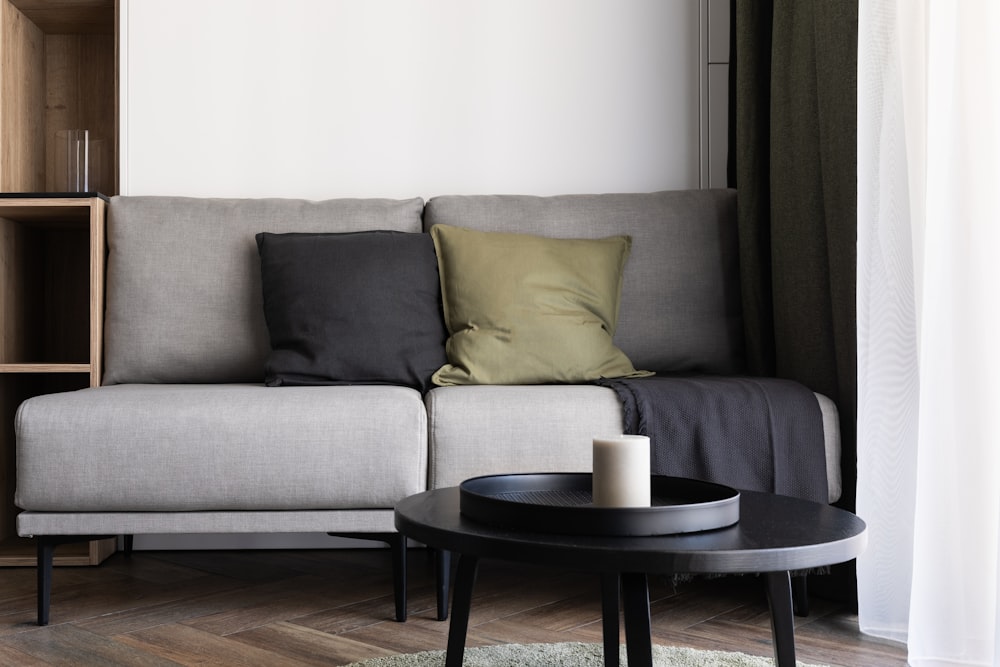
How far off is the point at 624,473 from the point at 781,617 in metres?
0.27

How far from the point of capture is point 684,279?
8.61 ft

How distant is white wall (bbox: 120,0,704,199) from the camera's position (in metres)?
2.92

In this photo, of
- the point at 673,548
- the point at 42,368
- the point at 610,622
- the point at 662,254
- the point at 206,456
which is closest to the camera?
the point at 673,548

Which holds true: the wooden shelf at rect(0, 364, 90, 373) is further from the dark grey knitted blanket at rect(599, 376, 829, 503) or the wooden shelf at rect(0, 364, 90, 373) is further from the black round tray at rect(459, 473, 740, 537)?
the black round tray at rect(459, 473, 740, 537)

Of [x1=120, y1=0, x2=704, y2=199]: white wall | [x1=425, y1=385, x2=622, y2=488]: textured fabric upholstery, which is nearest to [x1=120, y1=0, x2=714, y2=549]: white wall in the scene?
[x1=120, y1=0, x2=704, y2=199]: white wall

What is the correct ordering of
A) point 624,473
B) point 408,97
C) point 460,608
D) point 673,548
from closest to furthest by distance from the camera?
point 673,548
point 624,473
point 460,608
point 408,97

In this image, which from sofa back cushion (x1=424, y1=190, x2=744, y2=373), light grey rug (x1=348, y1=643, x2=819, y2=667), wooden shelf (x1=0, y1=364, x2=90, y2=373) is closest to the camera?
light grey rug (x1=348, y1=643, x2=819, y2=667)

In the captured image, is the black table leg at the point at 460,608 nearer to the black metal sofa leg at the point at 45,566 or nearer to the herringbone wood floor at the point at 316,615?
the herringbone wood floor at the point at 316,615

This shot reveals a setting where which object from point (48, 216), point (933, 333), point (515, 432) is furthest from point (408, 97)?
point (933, 333)

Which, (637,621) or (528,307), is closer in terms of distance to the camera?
(637,621)

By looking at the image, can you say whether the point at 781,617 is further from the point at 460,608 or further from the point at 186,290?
the point at 186,290

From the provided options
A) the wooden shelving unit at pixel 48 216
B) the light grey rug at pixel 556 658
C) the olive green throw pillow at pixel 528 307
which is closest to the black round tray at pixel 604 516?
the light grey rug at pixel 556 658

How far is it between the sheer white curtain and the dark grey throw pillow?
106 centimetres

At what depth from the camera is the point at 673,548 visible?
3.12 feet
